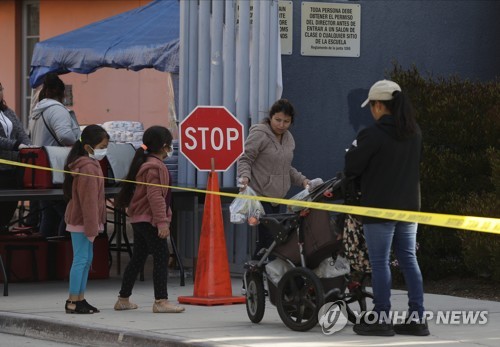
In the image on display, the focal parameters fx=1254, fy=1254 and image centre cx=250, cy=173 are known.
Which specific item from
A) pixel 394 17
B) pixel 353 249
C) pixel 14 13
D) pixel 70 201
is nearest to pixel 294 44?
pixel 394 17

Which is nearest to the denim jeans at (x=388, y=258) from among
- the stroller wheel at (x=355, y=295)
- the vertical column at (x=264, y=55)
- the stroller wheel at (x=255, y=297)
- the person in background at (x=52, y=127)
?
the stroller wheel at (x=355, y=295)

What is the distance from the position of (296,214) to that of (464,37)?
19.2 feet

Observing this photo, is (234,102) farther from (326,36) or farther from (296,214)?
(296,214)

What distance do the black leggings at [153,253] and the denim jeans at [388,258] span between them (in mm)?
2236

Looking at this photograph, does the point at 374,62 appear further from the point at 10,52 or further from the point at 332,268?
the point at 10,52

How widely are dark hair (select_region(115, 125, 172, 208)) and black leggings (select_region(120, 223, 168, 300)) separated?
0.24 m

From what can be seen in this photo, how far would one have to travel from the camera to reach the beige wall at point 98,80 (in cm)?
2059

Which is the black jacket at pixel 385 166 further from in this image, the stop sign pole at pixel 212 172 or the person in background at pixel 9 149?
the person in background at pixel 9 149

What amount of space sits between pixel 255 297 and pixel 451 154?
146 inches

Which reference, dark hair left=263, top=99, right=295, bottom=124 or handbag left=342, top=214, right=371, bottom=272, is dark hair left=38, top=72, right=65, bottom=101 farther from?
handbag left=342, top=214, right=371, bottom=272

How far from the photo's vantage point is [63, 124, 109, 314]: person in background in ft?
34.4

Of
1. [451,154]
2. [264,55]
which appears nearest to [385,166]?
[451,154]

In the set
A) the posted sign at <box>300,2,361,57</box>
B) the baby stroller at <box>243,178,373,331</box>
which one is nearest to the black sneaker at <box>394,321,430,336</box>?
the baby stroller at <box>243,178,373,331</box>

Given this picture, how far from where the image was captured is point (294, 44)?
13789 millimetres
